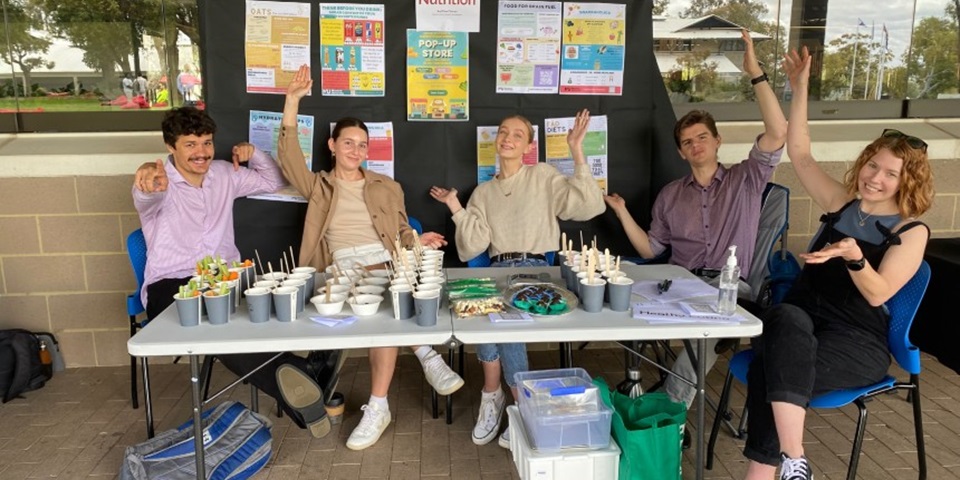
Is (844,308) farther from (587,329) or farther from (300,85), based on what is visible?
(300,85)

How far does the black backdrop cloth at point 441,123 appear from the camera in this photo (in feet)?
10.0

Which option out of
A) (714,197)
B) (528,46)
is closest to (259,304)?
(528,46)

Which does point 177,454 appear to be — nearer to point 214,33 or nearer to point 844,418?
point 214,33

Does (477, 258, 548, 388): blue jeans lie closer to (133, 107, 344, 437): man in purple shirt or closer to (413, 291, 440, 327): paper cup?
(133, 107, 344, 437): man in purple shirt

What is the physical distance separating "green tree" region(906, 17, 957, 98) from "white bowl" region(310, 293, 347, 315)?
13.1 ft

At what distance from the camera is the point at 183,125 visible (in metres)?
2.75

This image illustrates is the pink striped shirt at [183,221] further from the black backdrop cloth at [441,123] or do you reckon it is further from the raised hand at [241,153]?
the black backdrop cloth at [441,123]

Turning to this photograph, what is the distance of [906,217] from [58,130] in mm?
4334

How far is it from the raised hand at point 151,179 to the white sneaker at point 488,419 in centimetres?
154

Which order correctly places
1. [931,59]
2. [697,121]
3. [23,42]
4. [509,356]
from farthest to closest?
[931,59] < [23,42] < [697,121] < [509,356]

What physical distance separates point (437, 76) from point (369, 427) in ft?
5.20

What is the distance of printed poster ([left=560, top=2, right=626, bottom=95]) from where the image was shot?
125 inches

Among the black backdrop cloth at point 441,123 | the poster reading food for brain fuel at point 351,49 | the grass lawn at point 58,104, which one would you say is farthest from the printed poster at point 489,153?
the grass lawn at point 58,104

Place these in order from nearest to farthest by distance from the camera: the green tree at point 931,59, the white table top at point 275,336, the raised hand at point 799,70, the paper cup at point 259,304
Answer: the white table top at point 275,336 → the paper cup at point 259,304 → the raised hand at point 799,70 → the green tree at point 931,59
